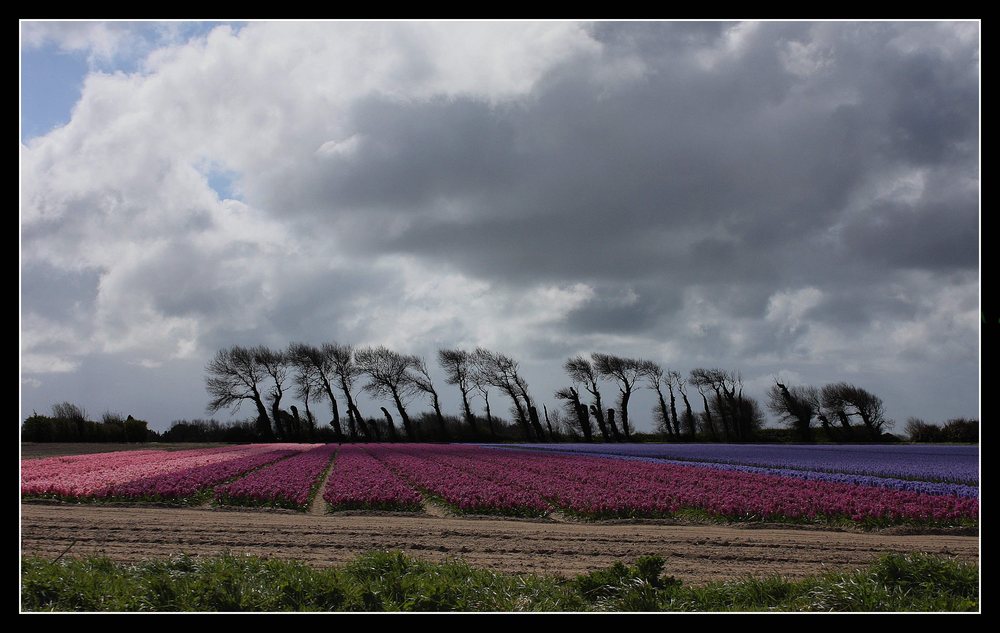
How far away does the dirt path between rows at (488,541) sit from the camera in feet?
29.1

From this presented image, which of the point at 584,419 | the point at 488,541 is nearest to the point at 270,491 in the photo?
the point at 488,541

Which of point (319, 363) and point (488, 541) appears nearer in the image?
point (488, 541)

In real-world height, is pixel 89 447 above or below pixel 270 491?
below

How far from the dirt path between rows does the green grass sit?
1317 millimetres

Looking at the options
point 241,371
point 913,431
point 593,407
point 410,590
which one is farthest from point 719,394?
point 410,590

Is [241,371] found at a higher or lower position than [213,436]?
higher

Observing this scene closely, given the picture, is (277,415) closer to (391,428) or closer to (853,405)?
(391,428)

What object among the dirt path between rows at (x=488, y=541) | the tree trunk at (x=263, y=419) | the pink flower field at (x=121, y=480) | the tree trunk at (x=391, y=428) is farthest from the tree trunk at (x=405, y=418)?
the dirt path between rows at (x=488, y=541)

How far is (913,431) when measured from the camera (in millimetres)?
45688

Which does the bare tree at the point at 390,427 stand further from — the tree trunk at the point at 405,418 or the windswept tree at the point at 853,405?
the windswept tree at the point at 853,405

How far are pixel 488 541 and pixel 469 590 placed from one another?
12.7 ft

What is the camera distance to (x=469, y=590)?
21.7ft
